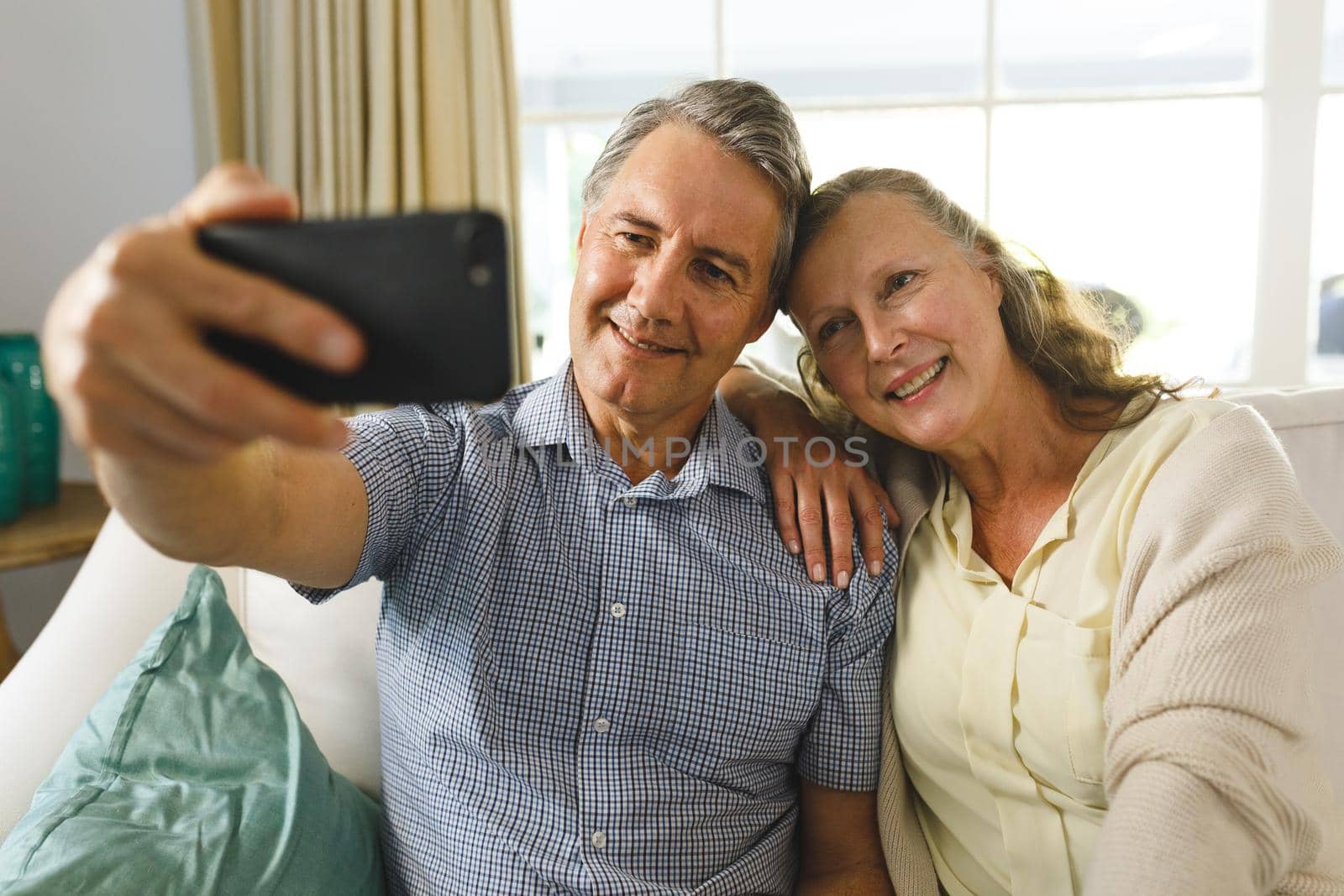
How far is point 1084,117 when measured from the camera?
2.93 m

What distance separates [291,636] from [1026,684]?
981 mm

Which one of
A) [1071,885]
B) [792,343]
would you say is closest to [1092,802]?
[1071,885]

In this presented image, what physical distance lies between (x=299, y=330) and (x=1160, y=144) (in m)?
3.01

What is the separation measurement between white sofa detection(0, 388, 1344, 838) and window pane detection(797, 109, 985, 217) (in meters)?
1.71

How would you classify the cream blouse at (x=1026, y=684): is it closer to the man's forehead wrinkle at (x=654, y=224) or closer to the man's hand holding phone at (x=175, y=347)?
the man's forehead wrinkle at (x=654, y=224)

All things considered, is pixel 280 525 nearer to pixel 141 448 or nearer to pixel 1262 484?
pixel 141 448

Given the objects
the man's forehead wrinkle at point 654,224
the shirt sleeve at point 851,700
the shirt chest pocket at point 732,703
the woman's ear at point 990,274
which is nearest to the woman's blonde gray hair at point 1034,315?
the woman's ear at point 990,274

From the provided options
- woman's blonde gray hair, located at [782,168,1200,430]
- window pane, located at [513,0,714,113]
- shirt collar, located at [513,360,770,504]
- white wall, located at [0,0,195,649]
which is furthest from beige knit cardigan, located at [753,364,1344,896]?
white wall, located at [0,0,195,649]

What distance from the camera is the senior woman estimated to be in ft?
2.97

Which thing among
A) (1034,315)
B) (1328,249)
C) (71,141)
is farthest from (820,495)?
(1328,249)

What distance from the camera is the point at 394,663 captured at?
120 cm

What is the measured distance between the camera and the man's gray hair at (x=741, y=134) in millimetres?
1246

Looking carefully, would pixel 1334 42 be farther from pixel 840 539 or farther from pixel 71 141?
pixel 71 141

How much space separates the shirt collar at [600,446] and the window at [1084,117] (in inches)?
71.3
